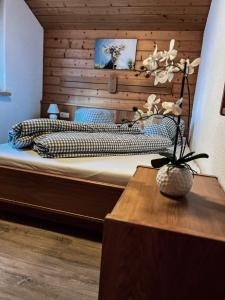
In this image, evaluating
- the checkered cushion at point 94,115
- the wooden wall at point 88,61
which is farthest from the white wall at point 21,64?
the checkered cushion at point 94,115

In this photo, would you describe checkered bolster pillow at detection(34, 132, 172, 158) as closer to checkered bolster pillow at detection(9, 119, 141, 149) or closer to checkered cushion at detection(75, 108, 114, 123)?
checkered bolster pillow at detection(9, 119, 141, 149)

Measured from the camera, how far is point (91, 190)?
5.53 ft

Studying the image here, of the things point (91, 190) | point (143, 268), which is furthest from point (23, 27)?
point (143, 268)

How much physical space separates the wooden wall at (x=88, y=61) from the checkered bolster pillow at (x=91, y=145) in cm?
147

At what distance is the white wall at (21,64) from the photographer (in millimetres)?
3174

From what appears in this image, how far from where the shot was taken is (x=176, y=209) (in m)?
0.93

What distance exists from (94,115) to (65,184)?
1838mm

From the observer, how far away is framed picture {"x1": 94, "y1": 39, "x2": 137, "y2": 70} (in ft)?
11.4

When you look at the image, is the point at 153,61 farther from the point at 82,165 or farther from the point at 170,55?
the point at 82,165

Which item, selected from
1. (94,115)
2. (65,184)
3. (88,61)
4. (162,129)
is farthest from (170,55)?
(88,61)

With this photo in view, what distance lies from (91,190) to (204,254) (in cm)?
105

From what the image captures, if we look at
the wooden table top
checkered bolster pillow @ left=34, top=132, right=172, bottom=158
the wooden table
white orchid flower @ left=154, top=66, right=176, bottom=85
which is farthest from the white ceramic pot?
checkered bolster pillow @ left=34, top=132, right=172, bottom=158

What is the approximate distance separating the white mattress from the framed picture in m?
2.00

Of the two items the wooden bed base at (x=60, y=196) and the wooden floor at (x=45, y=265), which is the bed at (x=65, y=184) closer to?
the wooden bed base at (x=60, y=196)
